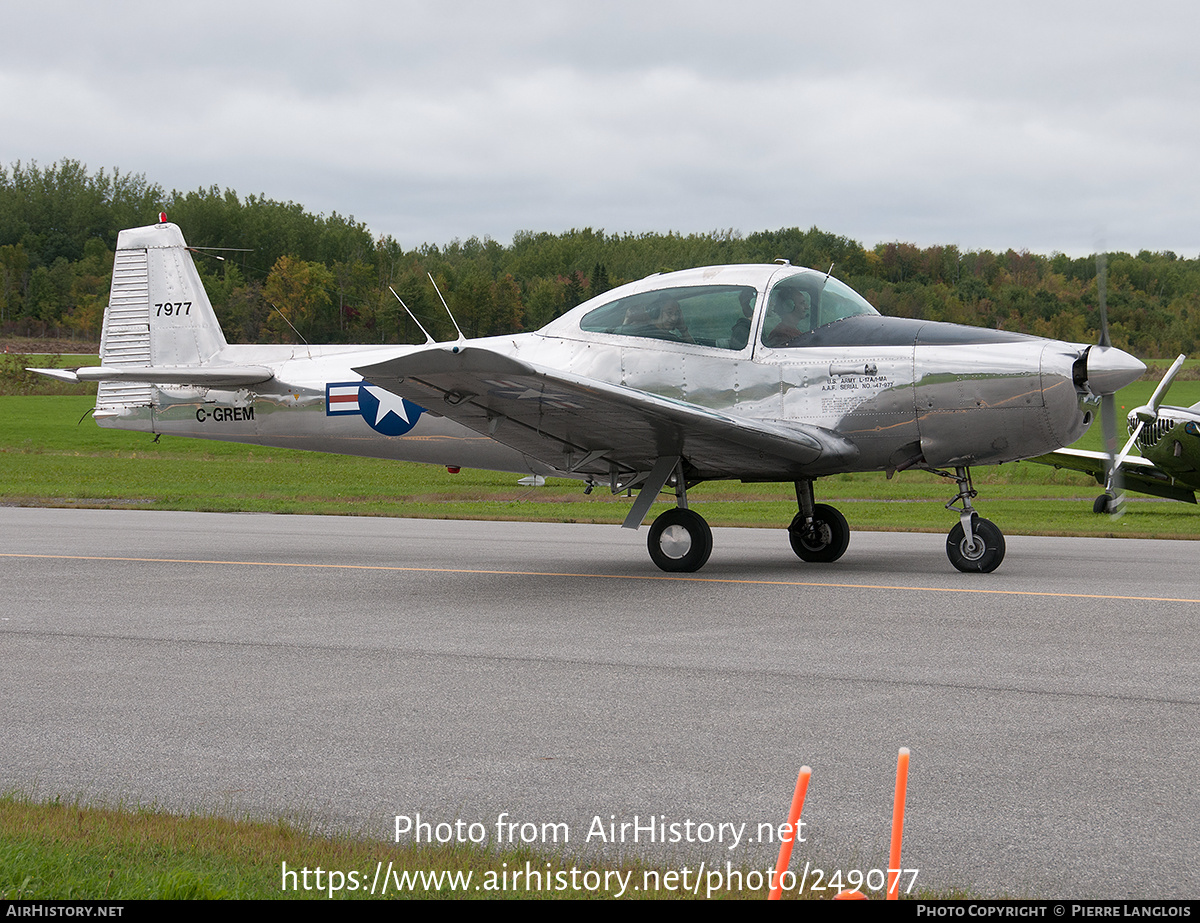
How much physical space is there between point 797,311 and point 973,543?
114 inches

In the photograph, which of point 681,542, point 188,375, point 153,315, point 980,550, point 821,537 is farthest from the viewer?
point 153,315

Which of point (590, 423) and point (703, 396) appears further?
point (703, 396)

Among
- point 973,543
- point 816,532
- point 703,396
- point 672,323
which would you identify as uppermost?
point 672,323

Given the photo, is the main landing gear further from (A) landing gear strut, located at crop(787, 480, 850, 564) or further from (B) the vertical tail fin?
(B) the vertical tail fin

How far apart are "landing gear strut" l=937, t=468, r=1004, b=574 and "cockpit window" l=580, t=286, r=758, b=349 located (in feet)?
8.74

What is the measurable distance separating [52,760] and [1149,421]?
2181 centimetres

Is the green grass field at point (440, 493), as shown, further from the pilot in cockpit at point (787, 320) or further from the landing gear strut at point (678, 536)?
the landing gear strut at point (678, 536)

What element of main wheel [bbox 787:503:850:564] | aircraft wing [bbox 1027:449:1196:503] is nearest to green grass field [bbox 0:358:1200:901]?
aircraft wing [bbox 1027:449:1196:503]

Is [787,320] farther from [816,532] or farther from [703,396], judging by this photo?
[816,532]

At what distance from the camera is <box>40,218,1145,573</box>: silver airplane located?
36.2 feet

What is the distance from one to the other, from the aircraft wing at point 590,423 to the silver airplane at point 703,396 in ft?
0.09

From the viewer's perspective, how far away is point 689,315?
12.5 m

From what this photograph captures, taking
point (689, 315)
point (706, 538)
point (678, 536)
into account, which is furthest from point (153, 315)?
point (706, 538)
